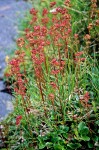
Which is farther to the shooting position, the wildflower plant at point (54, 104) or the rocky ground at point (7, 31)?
the rocky ground at point (7, 31)

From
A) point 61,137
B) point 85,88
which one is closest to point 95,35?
point 85,88

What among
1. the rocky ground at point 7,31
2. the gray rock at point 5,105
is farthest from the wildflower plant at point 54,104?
the rocky ground at point 7,31

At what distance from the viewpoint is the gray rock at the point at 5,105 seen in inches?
155

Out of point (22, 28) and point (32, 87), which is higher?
point (22, 28)

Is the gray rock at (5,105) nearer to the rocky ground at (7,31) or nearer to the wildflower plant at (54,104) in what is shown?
the rocky ground at (7,31)

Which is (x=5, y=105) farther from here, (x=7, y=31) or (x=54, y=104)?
(x=7, y=31)

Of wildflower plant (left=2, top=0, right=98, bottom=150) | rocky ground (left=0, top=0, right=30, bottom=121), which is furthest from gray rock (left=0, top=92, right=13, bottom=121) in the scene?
wildflower plant (left=2, top=0, right=98, bottom=150)

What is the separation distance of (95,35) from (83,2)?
1.94 feet

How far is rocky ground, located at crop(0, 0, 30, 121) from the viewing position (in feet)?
13.4

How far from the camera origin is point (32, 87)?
11.7 ft

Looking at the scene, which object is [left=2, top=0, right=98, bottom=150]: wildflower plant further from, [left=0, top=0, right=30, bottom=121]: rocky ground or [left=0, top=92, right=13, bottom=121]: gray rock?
[left=0, top=0, right=30, bottom=121]: rocky ground

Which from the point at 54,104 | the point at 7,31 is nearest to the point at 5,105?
the point at 54,104

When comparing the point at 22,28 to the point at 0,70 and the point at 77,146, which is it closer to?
the point at 0,70

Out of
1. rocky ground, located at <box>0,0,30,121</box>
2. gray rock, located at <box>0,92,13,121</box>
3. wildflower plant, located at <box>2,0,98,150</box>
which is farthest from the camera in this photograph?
rocky ground, located at <box>0,0,30,121</box>
